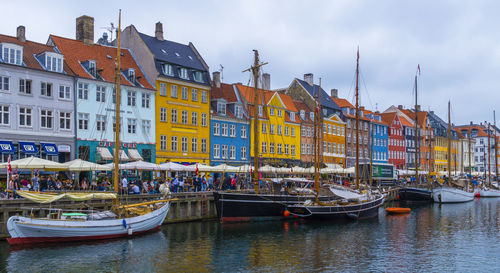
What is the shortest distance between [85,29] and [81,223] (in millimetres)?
30136

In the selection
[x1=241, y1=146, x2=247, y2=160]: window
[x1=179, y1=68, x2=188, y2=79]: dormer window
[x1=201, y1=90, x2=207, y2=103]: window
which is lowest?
[x1=241, y1=146, x2=247, y2=160]: window

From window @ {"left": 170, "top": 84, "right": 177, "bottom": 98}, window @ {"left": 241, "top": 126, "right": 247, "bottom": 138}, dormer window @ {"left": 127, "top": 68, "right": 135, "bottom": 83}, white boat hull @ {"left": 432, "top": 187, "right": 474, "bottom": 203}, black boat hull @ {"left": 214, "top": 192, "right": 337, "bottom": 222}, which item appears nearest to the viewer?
black boat hull @ {"left": 214, "top": 192, "right": 337, "bottom": 222}

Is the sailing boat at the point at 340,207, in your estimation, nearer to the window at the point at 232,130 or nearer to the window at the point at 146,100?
the window at the point at 146,100

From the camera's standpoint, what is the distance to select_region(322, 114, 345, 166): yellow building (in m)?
82.6

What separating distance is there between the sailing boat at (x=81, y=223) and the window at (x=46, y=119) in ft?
48.3

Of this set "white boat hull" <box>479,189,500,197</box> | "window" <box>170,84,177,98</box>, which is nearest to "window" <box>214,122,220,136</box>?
"window" <box>170,84,177,98</box>

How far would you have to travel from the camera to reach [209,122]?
202ft

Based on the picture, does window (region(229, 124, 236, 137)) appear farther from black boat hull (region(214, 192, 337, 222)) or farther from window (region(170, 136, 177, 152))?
black boat hull (region(214, 192, 337, 222))

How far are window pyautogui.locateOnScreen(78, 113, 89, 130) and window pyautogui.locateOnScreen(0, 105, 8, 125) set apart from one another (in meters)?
6.54

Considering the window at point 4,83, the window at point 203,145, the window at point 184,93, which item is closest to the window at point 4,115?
the window at point 4,83

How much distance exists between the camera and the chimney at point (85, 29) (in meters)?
53.9

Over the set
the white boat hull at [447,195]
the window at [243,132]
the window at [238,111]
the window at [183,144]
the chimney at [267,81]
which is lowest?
the white boat hull at [447,195]

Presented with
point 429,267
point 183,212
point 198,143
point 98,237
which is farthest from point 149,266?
point 198,143

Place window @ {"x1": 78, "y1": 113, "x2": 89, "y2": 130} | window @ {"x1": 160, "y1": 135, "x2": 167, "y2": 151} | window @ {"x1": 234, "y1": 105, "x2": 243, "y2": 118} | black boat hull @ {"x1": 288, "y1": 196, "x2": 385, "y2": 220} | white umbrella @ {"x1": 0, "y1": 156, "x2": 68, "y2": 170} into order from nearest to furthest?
white umbrella @ {"x1": 0, "y1": 156, "x2": 68, "y2": 170} → black boat hull @ {"x1": 288, "y1": 196, "x2": 385, "y2": 220} → window @ {"x1": 78, "y1": 113, "x2": 89, "y2": 130} → window @ {"x1": 160, "y1": 135, "x2": 167, "y2": 151} → window @ {"x1": 234, "y1": 105, "x2": 243, "y2": 118}
